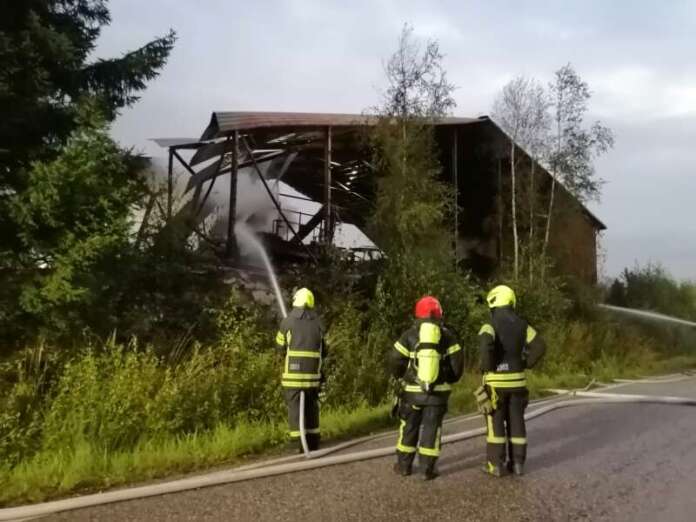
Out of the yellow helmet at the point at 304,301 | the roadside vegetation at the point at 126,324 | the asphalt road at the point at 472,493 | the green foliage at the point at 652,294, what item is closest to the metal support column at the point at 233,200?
the roadside vegetation at the point at 126,324

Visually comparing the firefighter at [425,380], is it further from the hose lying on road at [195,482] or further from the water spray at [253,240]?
the water spray at [253,240]

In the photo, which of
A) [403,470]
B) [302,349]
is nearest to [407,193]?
[302,349]

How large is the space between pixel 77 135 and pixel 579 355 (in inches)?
575

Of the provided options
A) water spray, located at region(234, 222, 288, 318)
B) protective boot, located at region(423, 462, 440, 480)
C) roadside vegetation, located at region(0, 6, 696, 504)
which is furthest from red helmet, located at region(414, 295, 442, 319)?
water spray, located at region(234, 222, 288, 318)

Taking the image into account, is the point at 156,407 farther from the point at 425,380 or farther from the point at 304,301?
the point at 425,380

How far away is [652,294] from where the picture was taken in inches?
1247

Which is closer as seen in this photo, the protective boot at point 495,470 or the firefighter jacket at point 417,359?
the firefighter jacket at point 417,359

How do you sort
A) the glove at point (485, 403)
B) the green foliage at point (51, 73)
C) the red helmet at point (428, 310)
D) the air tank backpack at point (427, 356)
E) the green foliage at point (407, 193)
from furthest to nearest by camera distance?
the green foliage at point (407, 193) < the green foliage at point (51, 73) < the glove at point (485, 403) < the red helmet at point (428, 310) < the air tank backpack at point (427, 356)

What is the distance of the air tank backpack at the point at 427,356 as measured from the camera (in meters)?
6.22

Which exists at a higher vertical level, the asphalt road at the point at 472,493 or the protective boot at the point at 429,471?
the protective boot at the point at 429,471

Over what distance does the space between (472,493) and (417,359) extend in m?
1.23

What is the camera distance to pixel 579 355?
19172 mm

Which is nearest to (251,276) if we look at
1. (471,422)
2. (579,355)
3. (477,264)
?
(471,422)

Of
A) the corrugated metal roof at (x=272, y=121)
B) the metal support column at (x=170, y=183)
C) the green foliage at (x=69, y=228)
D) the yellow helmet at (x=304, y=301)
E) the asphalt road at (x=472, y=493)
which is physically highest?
the corrugated metal roof at (x=272, y=121)
